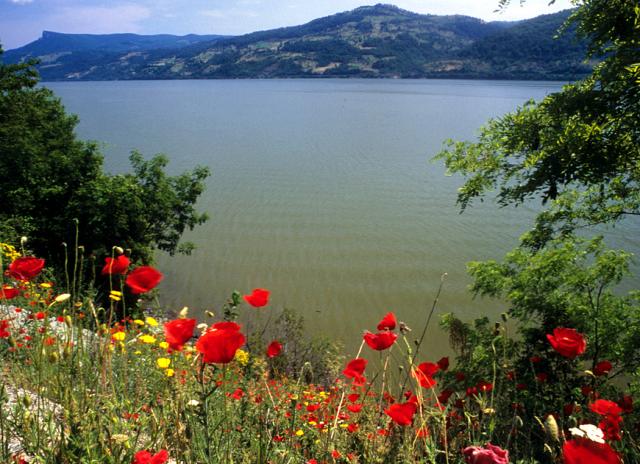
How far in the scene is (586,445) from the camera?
37.8 inches

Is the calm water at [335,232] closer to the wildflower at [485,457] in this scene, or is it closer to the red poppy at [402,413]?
the red poppy at [402,413]

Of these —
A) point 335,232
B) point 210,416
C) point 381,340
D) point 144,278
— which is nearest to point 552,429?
point 381,340

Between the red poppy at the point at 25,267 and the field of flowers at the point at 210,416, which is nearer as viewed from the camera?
the field of flowers at the point at 210,416

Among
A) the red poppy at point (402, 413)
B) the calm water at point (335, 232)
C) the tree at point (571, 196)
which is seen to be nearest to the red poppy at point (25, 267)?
the red poppy at point (402, 413)

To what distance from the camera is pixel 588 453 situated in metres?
0.94

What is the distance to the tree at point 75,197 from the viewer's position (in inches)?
449

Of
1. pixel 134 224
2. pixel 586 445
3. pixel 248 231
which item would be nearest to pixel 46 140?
pixel 134 224

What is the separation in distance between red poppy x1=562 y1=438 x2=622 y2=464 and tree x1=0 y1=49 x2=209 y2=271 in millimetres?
11491

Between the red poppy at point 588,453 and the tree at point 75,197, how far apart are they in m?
11.5

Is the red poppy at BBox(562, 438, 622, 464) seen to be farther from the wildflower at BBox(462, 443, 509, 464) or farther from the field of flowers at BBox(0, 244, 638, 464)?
the wildflower at BBox(462, 443, 509, 464)

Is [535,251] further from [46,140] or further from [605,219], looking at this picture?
[46,140]

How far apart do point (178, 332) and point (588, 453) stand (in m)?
1.14

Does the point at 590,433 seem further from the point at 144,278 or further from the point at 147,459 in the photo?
the point at 144,278

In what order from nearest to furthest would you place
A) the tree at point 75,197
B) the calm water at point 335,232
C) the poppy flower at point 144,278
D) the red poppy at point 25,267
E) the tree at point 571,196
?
the poppy flower at point 144,278
the red poppy at point 25,267
the tree at point 571,196
the tree at point 75,197
the calm water at point 335,232
